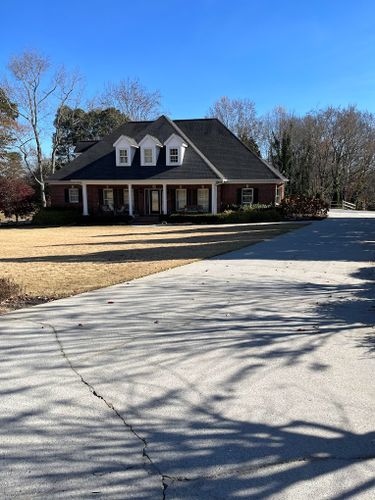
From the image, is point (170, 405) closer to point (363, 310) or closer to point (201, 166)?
point (363, 310)

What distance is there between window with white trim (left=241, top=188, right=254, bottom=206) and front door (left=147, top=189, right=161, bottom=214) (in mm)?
6682

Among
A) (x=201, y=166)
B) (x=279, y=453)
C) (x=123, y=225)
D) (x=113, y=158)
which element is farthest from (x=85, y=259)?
(x=113, y=158)

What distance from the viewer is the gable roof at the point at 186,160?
31859 millimetres

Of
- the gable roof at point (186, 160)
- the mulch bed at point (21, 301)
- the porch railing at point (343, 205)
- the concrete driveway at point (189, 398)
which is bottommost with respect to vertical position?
the mulch bed at point (21, 301)

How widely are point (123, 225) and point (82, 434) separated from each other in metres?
27.6

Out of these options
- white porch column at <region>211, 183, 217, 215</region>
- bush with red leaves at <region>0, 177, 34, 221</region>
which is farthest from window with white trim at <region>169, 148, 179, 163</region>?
bush with red leaves at <region>0, 177, 34, 221</region>

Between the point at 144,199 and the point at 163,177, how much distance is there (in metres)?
3.39

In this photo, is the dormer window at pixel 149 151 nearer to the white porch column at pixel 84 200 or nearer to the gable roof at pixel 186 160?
the gable roof at pixel 186 160

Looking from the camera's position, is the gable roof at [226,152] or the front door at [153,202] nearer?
the gable roof at [226,152]

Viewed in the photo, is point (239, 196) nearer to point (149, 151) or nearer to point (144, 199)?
point (144, 199)

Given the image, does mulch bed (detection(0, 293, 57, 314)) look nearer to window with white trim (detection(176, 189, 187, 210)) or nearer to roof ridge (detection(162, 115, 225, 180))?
roof ridge (detection(162, 115, 225, 180))

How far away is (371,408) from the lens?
334 cm

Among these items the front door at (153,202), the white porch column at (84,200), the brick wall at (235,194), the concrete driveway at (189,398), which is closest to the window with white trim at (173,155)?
the front door at (153,202)

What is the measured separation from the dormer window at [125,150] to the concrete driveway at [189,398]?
27.1 m
